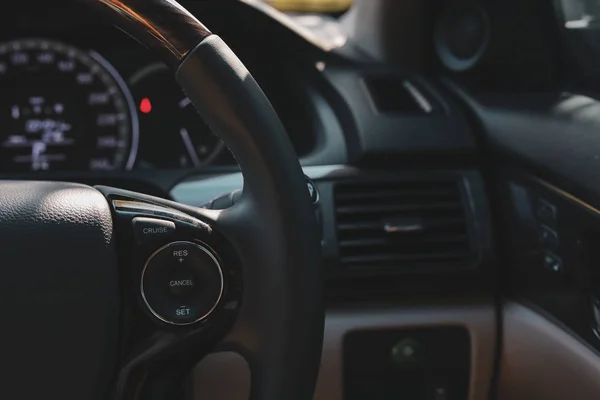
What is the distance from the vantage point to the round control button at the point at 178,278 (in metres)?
0.82

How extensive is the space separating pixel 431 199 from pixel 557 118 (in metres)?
0.23

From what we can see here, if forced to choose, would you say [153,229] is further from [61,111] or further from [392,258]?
[61,111]

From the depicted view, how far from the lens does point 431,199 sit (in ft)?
4.51

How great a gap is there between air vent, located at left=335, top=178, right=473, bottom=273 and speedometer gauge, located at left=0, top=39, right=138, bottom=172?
1.49 ft

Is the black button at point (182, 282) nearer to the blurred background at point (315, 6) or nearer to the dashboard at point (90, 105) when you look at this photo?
the dashboard at point (90, 105)

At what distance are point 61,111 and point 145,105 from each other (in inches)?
6.1

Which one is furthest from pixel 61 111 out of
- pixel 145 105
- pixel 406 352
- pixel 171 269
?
pixel 171 269

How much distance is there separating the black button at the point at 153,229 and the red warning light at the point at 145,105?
0.81 m

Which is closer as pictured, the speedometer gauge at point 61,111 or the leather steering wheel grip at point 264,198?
the leather steering wheel grip at point 264,198

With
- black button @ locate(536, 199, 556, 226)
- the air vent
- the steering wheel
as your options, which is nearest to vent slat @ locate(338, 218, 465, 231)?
the air vent

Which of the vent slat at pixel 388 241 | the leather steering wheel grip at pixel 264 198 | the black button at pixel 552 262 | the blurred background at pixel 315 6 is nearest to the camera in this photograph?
the leather steering wheel grip at pixel 264 198

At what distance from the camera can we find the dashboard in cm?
158

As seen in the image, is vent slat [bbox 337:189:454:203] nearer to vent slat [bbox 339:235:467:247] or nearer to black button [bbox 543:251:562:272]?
vent slat [bbox 339:235:467:247]

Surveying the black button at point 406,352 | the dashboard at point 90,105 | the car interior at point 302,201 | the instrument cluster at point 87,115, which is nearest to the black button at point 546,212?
the car interior at point 302,201
